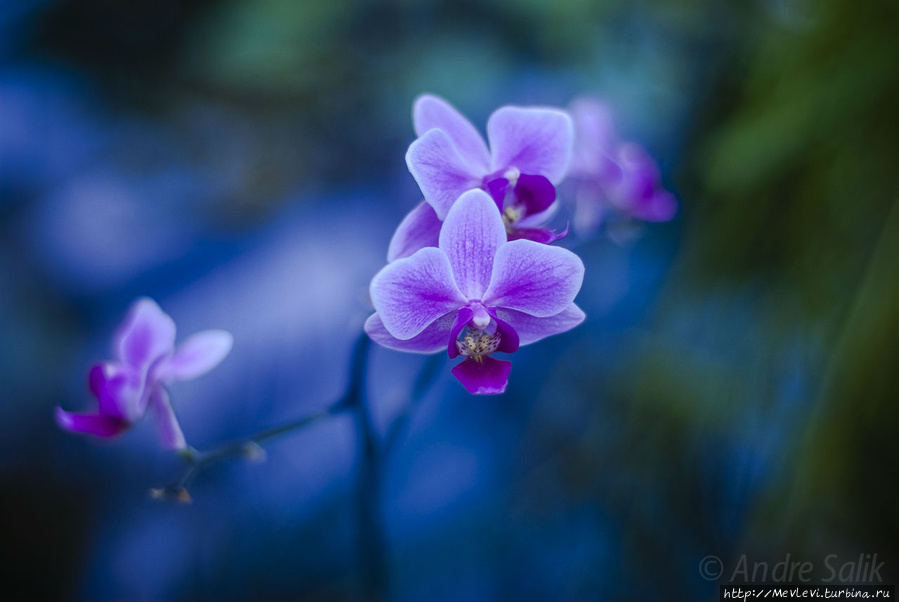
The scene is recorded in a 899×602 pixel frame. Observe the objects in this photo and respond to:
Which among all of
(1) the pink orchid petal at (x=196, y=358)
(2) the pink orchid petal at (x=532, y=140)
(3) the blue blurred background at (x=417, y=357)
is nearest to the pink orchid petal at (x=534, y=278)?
(2) the pink orchid petal at (x=532, y=140)

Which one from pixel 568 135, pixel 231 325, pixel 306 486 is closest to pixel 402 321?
pixel 568 135

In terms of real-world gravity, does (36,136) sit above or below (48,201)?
above

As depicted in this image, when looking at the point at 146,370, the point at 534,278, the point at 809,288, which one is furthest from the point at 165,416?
the point at 809,288

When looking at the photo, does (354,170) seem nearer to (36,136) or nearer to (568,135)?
(36,136)

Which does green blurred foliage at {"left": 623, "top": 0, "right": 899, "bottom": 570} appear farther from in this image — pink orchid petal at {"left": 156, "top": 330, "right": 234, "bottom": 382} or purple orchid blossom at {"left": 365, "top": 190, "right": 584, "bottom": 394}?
pink orchid petal at {"left": 156, "top": 330, "right": 234, "bottom": 382}

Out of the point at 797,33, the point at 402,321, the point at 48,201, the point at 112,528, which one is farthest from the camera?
the point at 48,201

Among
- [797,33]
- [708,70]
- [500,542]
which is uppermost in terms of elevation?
[708,70]

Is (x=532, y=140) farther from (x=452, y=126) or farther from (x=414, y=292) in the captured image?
(x=414, y=292)
